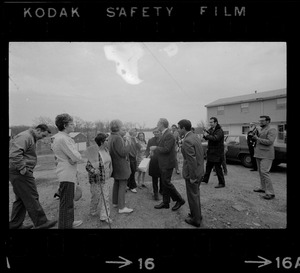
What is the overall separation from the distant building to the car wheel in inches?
439

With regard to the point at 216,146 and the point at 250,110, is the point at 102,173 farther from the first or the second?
the point at 250,110

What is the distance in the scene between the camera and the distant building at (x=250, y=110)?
14.5m

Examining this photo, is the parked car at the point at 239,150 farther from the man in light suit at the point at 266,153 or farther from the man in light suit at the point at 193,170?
the man in light suit at the point at 193,170

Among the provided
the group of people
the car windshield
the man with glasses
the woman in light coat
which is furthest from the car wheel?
the man with glasses

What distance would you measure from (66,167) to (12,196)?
3.07m

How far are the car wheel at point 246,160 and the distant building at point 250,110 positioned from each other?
11141 mm

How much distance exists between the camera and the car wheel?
6180mm

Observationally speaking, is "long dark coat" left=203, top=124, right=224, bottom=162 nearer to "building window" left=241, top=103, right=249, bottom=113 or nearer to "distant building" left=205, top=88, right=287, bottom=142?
"distant building" left=205, top=88, right=287, bottom=142
